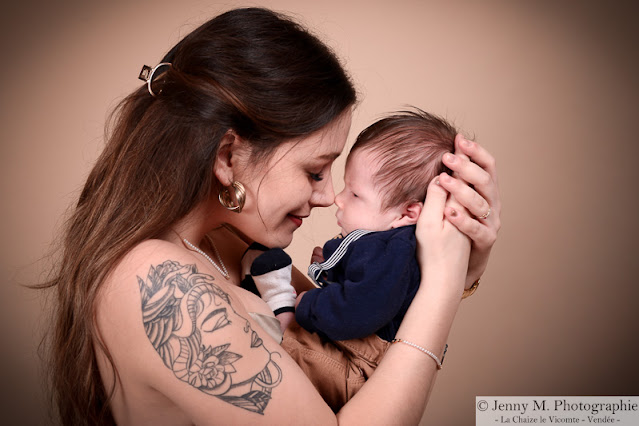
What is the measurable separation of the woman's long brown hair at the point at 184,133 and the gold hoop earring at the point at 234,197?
Answer: 0.19 feet

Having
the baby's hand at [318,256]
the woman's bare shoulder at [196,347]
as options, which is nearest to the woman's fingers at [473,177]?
the baby's hand at [318,256]

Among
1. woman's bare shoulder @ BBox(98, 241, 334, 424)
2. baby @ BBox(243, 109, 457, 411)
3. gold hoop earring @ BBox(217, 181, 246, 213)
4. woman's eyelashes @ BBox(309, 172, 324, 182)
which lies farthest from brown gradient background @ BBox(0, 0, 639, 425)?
woman's bare shoulder @ BBox(98, 241, 334, 424)

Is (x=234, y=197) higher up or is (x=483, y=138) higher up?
(x=483, y=138)

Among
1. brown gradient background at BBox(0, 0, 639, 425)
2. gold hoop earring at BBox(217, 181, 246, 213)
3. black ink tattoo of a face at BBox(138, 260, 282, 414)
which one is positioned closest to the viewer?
black ink tattoo of a face at BBox(138, 260, 282, 414)

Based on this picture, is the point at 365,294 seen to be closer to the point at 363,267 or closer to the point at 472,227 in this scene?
the point at 363,267

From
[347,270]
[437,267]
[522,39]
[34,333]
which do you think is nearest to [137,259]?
[347,270]

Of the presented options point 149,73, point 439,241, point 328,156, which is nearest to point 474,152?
point 439,241

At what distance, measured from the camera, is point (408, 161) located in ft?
6.08

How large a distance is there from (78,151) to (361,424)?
2.46 meters

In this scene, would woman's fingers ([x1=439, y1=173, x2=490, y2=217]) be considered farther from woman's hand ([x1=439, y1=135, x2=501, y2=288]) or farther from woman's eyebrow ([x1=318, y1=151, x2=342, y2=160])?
woman's eyebrow ([x1=318, y1=151, x2=342, y2=160])

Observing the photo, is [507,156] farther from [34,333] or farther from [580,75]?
[34,333]

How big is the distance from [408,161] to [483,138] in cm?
177

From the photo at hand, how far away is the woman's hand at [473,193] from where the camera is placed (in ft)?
5.70

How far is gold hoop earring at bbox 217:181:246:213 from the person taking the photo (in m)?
1.67
